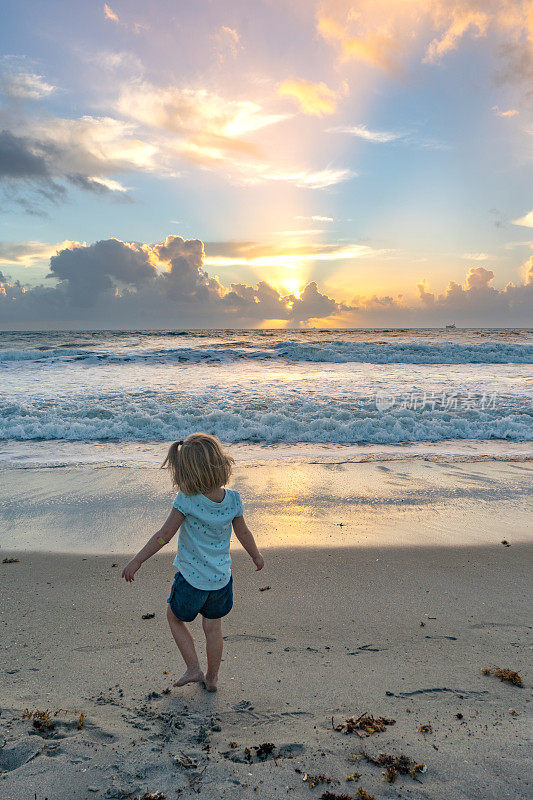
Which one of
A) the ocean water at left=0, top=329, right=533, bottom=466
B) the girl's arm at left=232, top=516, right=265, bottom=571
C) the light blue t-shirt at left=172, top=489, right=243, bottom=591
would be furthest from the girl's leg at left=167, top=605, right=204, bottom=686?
the ocean water at left=0, top=329, right=533, bottom=466

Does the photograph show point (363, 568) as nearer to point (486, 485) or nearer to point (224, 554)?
point (224, 554)

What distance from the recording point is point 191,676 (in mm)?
2621

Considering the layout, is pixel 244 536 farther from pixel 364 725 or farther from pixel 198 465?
pixel 364 725

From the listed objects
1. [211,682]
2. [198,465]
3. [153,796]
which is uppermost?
[198,465]

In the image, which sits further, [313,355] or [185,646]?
[313,355]

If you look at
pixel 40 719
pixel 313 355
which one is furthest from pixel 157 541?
pixel 313 355

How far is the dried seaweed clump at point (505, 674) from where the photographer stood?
2.62 meters

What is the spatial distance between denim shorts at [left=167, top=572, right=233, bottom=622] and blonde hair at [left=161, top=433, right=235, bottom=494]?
0.53 m

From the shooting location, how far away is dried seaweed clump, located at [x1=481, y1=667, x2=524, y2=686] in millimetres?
2625

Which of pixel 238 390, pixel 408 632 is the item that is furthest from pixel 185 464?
pixel 238 390

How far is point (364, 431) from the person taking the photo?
A: 9422mm

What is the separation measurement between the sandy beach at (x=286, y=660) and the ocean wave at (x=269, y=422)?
3.95 metres

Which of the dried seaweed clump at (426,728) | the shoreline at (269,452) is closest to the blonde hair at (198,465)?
the dried seaweed clump at (426,728)

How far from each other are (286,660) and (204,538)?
0.96 meters
